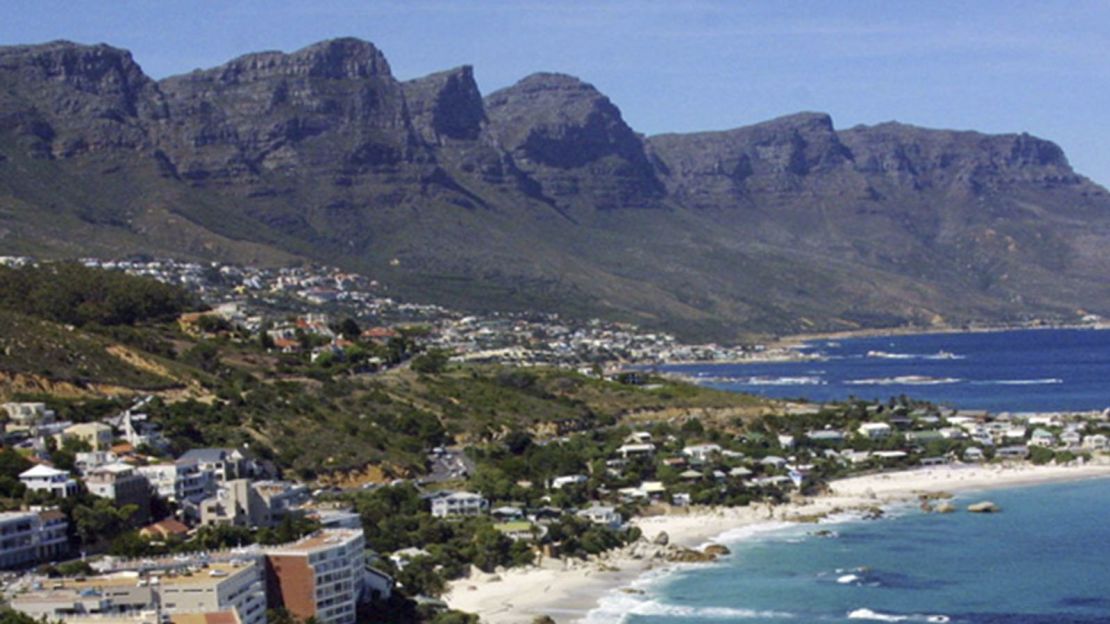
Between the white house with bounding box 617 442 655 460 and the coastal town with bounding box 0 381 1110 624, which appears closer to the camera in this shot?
the coastal town with bounding box 0 381 1110 624

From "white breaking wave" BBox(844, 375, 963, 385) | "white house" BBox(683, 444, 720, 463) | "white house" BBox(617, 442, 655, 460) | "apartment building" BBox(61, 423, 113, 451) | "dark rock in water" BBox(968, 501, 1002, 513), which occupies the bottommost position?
"white breaking wave" BBox(844, 375, 963, 385)

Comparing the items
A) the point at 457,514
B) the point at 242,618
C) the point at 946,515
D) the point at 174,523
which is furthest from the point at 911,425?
the point at 242,618


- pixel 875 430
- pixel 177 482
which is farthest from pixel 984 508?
pixel 177 482

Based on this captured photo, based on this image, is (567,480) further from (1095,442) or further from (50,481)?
(1095,442)

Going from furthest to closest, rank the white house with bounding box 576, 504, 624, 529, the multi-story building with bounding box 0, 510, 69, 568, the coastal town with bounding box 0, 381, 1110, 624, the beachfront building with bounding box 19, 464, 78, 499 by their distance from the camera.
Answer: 1. the white house with bounding box 576, 504, 624, 529
2. the beachfront building with bounding box 19, 464, 78, 499
3. the multi-story building with bounding box 0, 510, 69, 568
4. the coastal town with bounding box 0, 381, 1110, 624

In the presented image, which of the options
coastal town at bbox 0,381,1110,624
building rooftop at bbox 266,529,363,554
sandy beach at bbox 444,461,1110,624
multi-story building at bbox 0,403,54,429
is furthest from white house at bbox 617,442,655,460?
building rooftop at bbox 266,529,363,554

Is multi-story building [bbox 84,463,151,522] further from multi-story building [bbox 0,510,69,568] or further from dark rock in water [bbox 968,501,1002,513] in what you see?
dark rock in water [bbox 968,501,1002,513]
